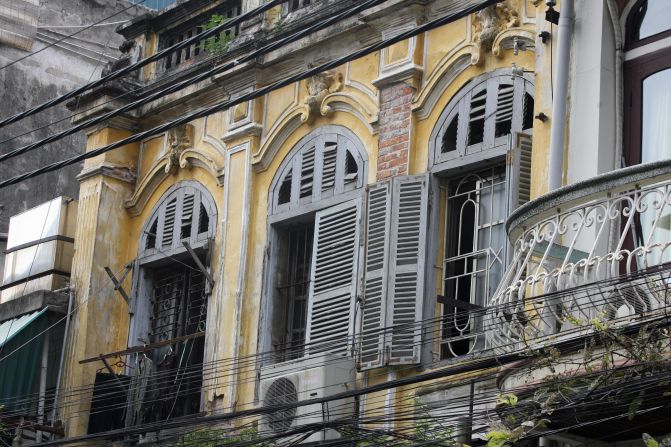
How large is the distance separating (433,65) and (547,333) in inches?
161

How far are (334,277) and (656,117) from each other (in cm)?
362

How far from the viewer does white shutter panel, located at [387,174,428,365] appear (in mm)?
14727

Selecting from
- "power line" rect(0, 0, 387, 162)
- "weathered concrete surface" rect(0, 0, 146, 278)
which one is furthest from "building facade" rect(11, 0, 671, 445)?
"weathered concrete surface" rect(0, 0, 146, 278)

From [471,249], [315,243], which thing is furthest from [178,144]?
[471,249]

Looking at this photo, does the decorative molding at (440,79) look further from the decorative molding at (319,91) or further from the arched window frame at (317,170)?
the decorative molding at (319,91)

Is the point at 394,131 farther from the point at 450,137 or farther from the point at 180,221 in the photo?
the point at 180,221

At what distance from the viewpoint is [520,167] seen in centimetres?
1416

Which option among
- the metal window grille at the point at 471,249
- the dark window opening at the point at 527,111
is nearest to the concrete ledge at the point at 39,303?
the metal window grille at the point at 471,249

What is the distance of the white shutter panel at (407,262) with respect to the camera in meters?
14.7

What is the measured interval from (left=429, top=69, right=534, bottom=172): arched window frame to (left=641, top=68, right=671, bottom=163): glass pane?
126 cm

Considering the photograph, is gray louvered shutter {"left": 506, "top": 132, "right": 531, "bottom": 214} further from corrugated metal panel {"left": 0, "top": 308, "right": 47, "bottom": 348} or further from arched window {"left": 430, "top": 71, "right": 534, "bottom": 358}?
corrugated metal panel {"left": 0, "top": 308, "right": 47, "bottom": 348}

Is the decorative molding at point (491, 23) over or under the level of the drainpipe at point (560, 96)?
over

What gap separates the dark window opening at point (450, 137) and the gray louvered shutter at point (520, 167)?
963 mm

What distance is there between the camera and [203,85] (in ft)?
58.0
